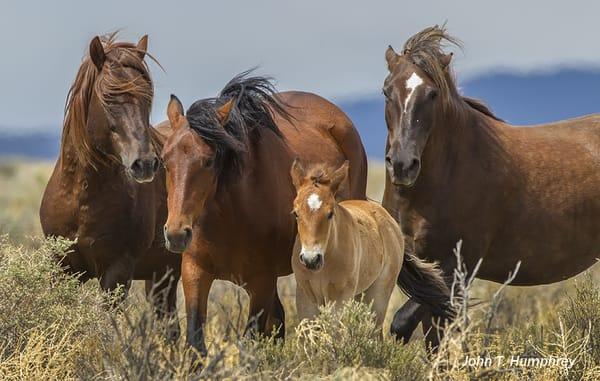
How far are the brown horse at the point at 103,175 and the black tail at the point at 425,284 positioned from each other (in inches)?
68.0

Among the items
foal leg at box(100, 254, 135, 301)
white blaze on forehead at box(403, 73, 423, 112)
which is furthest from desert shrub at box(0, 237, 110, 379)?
white blaze on forehead at box(403, 73, 423, 112)

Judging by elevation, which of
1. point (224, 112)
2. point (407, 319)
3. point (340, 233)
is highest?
point (224, 112)

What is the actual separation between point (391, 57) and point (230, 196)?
1766mm

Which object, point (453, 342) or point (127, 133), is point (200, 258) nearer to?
point (127, 133)

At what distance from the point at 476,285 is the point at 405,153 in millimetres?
6869

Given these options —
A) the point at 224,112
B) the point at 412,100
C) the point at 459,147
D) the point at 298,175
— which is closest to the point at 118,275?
the point at 224,112

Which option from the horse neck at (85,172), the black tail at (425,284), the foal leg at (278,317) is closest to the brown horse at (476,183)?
the black tail at (425,284)

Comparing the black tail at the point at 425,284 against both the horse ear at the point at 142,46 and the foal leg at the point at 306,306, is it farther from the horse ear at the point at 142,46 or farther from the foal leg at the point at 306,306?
the horse ear at the point at 142,46

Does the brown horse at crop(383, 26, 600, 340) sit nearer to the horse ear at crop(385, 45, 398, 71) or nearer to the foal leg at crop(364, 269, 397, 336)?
the horse ear at crop(385, 45, 398, 71)

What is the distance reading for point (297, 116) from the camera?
337 inches

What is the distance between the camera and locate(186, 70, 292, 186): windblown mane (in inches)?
260

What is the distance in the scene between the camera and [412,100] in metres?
7.47

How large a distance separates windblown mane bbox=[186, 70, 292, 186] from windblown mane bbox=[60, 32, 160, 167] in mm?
546

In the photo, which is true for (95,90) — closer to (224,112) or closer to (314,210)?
(224,112)
